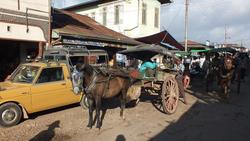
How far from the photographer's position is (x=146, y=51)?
11742 mm

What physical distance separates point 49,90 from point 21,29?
18.4 ft

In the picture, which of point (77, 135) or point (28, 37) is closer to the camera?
point (77, 135)

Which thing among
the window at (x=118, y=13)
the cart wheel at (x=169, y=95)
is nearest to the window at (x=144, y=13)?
the window at (x=118, y=13)

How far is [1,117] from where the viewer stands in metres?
8.56

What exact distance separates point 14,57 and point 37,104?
770 cm

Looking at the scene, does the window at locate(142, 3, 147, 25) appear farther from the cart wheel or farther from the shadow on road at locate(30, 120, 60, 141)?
the shadow on road at locate(30, 120, 60, 141)

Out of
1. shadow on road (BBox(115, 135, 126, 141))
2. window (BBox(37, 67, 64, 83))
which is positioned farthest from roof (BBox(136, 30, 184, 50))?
shadow on road (BBox(115, 135, 126, 141))

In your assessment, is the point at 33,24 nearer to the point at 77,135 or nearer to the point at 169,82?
the point at 169,82

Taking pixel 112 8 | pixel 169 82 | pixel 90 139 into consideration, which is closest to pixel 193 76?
pixel 169 82

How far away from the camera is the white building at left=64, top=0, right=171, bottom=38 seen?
29891mm

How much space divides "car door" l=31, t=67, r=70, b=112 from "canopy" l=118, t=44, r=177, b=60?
2725 millimetres

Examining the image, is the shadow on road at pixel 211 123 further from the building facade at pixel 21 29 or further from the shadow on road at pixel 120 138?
the building facade at pixel 21 29

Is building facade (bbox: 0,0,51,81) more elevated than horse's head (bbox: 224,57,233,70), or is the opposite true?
building facade (bbox: 0,0,51,81)

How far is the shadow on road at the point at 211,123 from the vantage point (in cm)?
807
